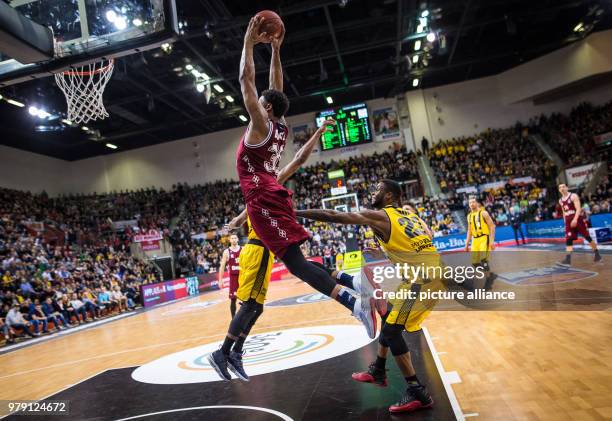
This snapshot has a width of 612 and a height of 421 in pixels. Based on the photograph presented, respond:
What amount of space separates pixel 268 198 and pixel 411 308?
4.69 ft

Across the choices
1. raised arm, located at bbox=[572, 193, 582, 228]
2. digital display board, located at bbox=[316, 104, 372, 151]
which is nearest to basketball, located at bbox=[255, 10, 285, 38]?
raised arm, located at bbox=[572, 193, 582, 228]

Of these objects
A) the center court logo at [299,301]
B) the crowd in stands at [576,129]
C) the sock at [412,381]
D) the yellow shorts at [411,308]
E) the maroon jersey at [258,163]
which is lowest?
the center court logo at [299,301]

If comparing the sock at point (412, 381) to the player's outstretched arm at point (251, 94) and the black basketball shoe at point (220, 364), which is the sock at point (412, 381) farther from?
the player's outstretched arm at point (251, 94)

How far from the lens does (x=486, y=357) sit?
4398 millimetres

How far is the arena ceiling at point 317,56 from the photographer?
17344 mm

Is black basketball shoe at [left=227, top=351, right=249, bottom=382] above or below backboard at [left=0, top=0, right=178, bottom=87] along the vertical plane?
below

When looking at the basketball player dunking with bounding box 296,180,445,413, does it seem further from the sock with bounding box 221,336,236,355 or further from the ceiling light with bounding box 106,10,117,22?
the ceiling light with bounding box 106,10,117,22

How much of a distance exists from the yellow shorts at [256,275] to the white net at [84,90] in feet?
15.5

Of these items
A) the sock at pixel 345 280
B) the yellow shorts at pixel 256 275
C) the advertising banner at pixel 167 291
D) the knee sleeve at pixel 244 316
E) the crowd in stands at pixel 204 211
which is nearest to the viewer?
the sock at pixel 345 280

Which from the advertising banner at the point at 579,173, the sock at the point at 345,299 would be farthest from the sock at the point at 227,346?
the advertising banner at the point at 579,173

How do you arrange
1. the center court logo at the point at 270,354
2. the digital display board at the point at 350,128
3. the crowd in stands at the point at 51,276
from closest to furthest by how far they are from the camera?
1. the center court logo at the point at 270,354
2. the crowd in stands at the point at 51,276
3. the digital display board at the point at 350,128

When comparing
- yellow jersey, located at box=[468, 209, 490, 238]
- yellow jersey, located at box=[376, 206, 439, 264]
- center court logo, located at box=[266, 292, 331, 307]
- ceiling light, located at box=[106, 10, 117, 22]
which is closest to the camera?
yellow jersey, located at box=[376, 206, 439, 264]

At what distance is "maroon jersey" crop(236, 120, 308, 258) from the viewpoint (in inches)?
128

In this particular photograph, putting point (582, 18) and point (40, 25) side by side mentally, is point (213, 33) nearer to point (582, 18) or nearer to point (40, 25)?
point (40, 25)
